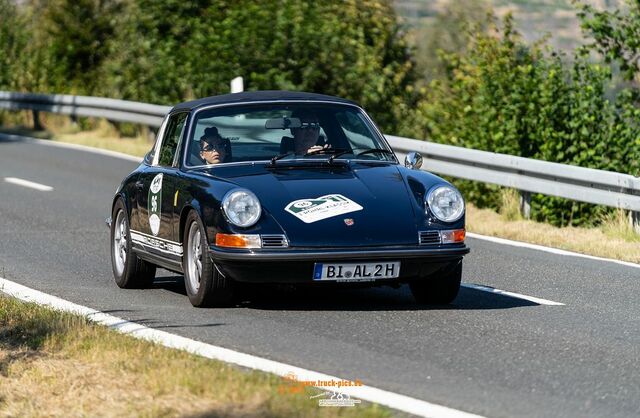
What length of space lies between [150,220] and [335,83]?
1524 centimetres

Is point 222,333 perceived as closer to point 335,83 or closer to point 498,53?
point 498,53

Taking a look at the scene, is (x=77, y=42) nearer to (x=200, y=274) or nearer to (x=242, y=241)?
(x=200, y=274)

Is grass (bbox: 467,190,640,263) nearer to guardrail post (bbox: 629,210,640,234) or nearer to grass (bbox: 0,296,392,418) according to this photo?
guardrail post (bbox: 629,210,640,234)

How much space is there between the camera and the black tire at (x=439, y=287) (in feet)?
30.3

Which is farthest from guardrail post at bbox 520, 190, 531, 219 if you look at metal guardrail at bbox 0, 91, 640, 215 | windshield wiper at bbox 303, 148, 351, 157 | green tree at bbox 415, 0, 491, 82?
green tree at bbox 415, 0, 491, 82

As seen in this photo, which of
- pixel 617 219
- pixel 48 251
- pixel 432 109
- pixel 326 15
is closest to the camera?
pixel 48 251

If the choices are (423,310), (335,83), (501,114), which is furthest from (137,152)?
(423,310)

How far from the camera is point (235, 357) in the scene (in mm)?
7184

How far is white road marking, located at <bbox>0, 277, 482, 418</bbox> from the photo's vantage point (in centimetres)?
602

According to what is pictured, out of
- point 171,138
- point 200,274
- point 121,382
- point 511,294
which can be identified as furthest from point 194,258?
point 121,382

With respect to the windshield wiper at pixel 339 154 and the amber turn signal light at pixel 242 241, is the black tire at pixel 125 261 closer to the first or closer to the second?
the windshield wiper at pixel 339 154

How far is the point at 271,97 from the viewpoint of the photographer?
33.8ft

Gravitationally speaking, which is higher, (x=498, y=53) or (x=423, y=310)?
(x=498, y=53)

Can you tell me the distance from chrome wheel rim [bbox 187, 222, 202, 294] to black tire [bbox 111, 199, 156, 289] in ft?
4.28
